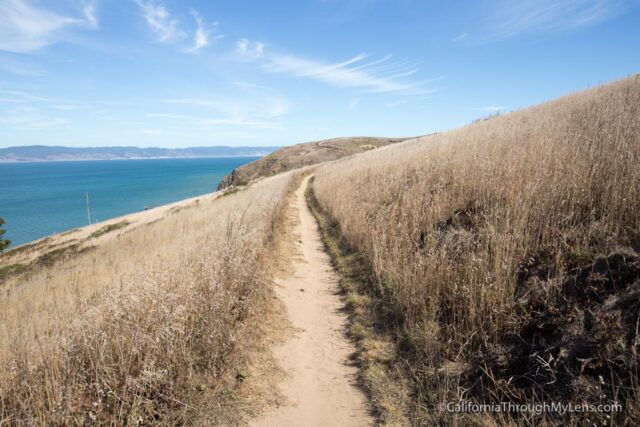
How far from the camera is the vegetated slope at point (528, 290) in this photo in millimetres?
2871

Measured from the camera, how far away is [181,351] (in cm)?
378

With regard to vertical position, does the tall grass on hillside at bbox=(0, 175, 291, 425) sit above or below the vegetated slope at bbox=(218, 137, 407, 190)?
below

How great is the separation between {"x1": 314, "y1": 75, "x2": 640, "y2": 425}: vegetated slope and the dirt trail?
419mm

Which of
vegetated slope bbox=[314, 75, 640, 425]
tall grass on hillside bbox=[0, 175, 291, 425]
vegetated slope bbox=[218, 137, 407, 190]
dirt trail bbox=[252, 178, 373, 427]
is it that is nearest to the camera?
vegetated slope bbox=[314, 75, 640, 425]

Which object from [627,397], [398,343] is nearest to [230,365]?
[398,343]

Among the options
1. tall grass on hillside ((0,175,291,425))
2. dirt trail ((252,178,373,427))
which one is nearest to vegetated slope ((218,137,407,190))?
dirt trail ((252,178,373,427))

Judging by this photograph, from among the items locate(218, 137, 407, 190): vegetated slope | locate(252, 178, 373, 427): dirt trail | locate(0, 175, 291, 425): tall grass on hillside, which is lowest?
locate(252, 178, 373, 427): dirt trail

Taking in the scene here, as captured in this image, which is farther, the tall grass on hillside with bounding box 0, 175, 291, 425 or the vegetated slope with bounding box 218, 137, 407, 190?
the vegetated slope with bounding box 218, 137, 407, 190

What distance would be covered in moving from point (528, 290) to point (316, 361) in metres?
3.05

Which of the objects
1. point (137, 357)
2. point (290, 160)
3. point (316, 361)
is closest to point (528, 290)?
point (316, 361)

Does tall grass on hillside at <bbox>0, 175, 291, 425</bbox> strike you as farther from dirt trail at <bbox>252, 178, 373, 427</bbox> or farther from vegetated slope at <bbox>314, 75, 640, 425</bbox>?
vegetated slope at <bbox>314, 75, 640, 425</bbox>

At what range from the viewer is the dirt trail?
146 inches

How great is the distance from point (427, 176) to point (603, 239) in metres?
5.59

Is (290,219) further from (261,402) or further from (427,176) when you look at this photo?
(261,402)
